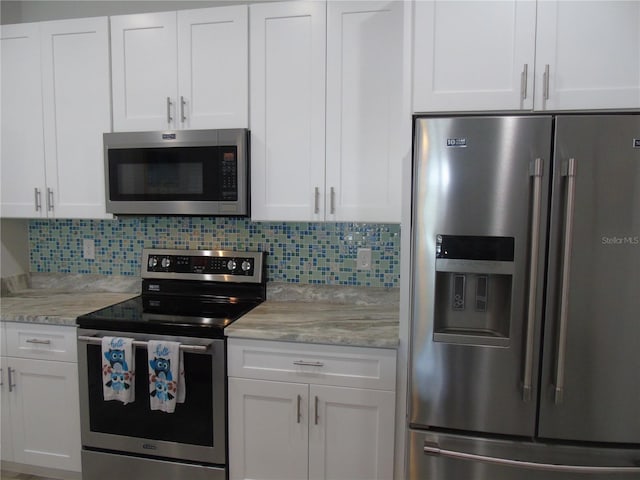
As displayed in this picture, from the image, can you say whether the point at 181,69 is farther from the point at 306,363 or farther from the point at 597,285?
the point at 597,285

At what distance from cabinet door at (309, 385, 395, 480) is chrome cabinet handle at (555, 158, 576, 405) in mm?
625

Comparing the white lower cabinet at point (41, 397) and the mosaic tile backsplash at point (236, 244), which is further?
the mosaic tile backsplash at point (236, 244)

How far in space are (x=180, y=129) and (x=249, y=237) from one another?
0.69 meters

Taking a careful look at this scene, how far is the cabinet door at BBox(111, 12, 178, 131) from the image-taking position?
2111mm

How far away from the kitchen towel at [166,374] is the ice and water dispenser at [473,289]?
1122 mm

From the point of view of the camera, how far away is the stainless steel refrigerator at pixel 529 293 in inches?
54.8

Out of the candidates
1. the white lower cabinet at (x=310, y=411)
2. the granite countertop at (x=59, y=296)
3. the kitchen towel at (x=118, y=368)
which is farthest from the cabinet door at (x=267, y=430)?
the granite countertop at (x=59, y=296)

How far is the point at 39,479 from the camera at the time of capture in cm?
217

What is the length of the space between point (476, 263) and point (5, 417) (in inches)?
96.4

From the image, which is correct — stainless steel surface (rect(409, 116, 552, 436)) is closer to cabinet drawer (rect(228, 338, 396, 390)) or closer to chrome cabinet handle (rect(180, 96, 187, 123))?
cabinet drawer (rect(228, 338, 396, 390))

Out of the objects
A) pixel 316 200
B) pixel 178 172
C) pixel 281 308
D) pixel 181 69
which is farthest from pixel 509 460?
pixel 181 69

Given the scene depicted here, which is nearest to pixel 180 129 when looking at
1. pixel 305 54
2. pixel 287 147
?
pixel 287 147

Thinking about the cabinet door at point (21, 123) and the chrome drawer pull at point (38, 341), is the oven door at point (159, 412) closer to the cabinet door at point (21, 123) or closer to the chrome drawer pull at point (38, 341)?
the chrome drawer pull at point (38, 341)

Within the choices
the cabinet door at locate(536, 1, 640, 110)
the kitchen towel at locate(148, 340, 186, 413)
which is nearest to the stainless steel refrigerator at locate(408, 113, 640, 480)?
the cabinet door at locate(536, 1, 640, 110)
